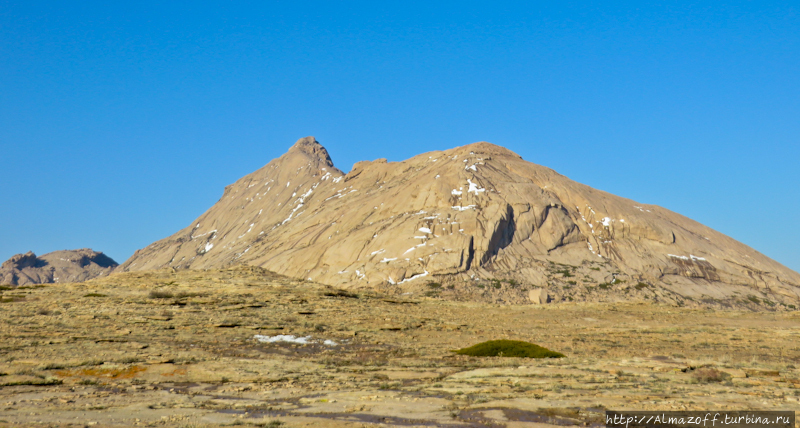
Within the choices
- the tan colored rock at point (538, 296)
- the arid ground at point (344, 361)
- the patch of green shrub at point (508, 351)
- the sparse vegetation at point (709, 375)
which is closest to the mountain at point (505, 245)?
the tan colored rock at point (538, 296)

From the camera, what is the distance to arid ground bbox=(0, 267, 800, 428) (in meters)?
16.6

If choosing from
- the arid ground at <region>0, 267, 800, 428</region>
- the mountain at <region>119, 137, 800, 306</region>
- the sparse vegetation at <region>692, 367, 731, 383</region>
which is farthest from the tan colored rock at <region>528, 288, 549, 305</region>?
the sparse vegetation at <region>692, 367, 731, 383</region>

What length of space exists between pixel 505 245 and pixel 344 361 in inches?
3214

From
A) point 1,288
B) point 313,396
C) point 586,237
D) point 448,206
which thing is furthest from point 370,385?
point 586,237

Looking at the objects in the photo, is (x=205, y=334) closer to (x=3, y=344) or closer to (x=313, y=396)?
(x=3, y=344)

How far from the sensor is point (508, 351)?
102 ft

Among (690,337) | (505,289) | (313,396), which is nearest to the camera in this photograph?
(313,396)

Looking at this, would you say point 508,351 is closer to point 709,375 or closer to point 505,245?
point 709,375

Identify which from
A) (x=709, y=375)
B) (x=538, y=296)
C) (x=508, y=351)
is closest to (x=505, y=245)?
(x=538, y=296)

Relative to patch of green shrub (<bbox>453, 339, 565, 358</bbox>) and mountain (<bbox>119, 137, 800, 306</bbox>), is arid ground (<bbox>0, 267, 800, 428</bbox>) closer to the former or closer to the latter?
patch of green shrub (<bbox>453, 339, 565, 358</bbox>)

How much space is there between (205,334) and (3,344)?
1061cm

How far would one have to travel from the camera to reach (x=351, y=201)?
453 feet

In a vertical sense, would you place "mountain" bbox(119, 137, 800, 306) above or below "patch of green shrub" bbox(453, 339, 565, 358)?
above

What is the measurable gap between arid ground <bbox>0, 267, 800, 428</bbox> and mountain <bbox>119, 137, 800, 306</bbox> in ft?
137
